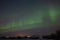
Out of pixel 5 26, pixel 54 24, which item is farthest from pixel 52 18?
pixel 5 26

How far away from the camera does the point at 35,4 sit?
2523 mm

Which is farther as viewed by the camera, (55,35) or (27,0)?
(27,0)

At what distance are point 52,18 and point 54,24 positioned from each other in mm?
109

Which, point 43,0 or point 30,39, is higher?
point 43,0

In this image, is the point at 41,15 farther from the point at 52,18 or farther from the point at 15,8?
the point at 15,8

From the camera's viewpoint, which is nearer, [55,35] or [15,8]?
[55,35]

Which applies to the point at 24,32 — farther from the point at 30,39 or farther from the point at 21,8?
the point at 21,8

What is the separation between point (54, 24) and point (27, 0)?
2.11ft

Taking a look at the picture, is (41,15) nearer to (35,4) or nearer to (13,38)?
(35,4)

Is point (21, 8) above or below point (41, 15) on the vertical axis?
above

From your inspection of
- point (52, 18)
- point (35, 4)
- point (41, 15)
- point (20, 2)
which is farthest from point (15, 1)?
point (52, 18)

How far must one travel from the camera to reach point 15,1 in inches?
101

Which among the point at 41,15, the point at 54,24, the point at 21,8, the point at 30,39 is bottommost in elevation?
the point at 30,39

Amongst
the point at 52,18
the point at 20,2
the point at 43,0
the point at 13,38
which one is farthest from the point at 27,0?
the point at 13,38
